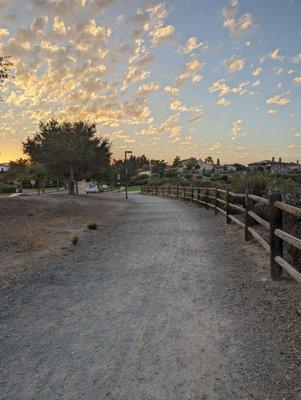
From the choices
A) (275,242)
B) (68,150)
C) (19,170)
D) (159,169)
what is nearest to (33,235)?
(275,242)

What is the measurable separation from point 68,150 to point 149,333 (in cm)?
3373

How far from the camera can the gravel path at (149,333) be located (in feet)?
12.4

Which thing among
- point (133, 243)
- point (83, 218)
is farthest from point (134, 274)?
point (83, 218)

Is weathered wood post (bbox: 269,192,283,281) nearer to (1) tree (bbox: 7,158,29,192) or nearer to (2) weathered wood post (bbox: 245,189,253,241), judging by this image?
(2) weathered wood post (bbox: 245,189,253,241)

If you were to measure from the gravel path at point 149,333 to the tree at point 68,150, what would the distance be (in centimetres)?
2992

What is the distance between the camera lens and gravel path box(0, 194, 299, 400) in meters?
3.77

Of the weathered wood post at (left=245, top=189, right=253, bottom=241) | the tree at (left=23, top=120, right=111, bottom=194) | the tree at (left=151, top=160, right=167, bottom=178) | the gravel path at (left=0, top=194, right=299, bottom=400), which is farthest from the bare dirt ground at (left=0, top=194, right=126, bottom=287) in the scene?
the tree at (left=151, top=160, right=167, bottom=178)

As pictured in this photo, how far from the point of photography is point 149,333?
16.2 feet

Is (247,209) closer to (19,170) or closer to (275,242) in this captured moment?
(275,242)

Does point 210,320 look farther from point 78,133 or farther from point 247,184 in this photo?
point 78,133

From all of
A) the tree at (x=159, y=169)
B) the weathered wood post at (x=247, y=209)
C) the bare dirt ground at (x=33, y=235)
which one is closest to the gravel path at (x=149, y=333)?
the bare dirt ground at (x=33, y=235)

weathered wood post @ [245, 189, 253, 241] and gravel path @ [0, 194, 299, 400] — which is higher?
weathered wood post @ [245, 189, 253, 241]

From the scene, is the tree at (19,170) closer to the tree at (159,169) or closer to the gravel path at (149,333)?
the tree at (159,169)

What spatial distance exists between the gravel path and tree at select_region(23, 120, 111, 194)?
2992 cm
